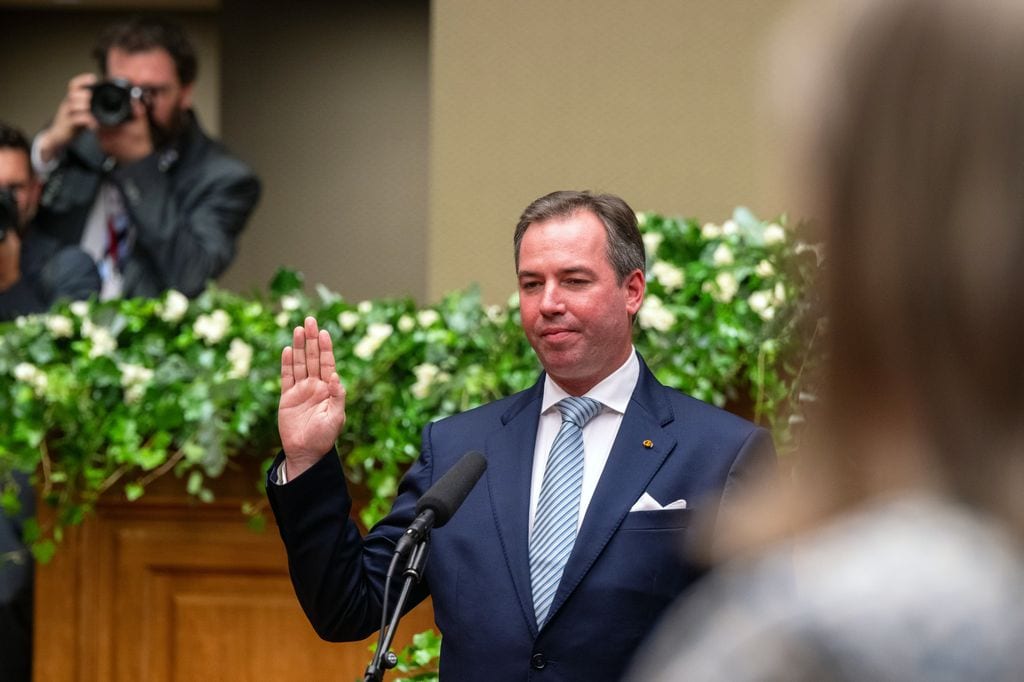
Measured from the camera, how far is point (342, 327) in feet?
11.3

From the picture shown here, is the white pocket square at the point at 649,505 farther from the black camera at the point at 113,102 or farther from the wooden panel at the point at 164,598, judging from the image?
the black camera at the point at 113,102

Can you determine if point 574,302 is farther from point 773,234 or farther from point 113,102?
point 113,102

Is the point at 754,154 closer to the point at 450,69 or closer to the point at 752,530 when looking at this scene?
the point at 450,69

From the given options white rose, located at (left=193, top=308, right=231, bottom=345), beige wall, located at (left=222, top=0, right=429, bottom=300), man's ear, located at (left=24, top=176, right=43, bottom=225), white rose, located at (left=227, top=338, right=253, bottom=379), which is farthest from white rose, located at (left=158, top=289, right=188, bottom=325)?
beige wall, located at (left=222, top=0, right=429, bottom=300)

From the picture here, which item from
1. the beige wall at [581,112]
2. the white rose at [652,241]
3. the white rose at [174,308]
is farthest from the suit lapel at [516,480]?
the beige wall at [581,112]

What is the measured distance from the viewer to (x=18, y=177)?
4371 millimetres

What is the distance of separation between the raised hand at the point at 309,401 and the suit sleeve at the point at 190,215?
173 centimetres

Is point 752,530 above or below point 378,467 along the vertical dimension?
above

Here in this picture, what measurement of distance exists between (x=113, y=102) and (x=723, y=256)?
6.08 feet

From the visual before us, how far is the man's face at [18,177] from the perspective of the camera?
4352 millimetres

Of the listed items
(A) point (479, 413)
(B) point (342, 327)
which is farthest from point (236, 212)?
(A) point (479, 413)

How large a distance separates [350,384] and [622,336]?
0.97m

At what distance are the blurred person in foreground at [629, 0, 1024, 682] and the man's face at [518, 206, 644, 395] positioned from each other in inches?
64.5

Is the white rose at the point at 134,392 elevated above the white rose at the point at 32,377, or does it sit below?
below
